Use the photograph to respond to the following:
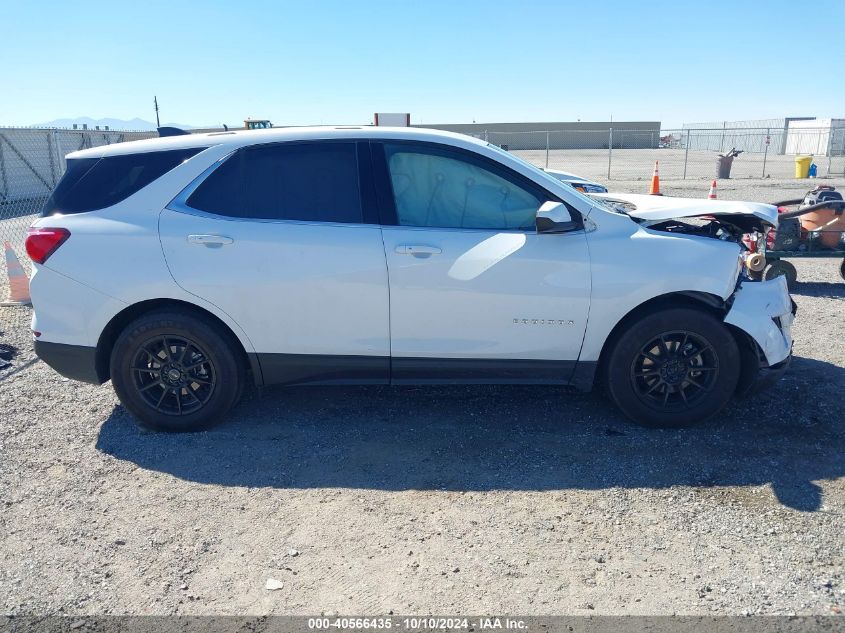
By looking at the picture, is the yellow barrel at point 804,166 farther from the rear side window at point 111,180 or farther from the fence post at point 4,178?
the fence post at point 4,178

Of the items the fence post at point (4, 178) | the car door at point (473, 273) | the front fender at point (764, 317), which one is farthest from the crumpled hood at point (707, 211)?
the fence post at point (4, 178)

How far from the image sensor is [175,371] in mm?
4367

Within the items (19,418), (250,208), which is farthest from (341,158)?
(19,418)

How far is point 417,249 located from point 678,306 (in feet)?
5.58

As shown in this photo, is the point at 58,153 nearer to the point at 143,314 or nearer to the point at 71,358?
the point at 71,358

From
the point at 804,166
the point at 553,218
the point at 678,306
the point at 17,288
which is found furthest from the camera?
the point at 804,166

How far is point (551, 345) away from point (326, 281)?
1481 millimetres

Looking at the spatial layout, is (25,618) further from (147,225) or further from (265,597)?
(147,225)

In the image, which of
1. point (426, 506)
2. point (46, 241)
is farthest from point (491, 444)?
point (46, 241)

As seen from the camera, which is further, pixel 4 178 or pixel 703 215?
pixel 4 178

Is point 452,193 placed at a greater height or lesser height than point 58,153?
greater

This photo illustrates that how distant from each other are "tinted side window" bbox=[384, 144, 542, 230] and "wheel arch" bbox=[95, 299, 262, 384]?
4.39 feet

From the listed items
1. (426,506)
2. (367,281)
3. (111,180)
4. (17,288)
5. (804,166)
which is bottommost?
(426,506)

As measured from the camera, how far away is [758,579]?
9.75 feet
